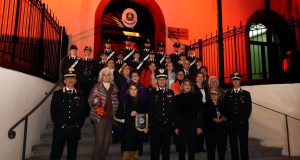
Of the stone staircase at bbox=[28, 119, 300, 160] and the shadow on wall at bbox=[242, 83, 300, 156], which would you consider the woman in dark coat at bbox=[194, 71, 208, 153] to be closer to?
the stone staircase at bbox=[28, 119, 300, 160]

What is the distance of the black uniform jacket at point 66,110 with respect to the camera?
4.29m

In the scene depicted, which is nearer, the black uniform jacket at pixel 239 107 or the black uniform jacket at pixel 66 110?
the black uniform jacket at pixel 66 110

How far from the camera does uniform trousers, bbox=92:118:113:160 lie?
14.9 feet

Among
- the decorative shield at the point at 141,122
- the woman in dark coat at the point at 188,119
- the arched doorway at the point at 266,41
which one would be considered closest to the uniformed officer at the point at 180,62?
the woman in dark coat at the point at 188,119

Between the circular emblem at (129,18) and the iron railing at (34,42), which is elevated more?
the circular emblem at (129,18)

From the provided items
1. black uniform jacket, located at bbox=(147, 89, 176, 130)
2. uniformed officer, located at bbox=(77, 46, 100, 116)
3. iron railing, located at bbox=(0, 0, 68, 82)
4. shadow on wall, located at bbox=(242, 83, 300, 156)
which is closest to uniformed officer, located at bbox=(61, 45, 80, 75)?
uniformed officer, located at bbox=(77, 46, 100, 116)

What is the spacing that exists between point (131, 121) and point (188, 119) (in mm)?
989

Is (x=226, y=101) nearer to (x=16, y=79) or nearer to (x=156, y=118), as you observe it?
(x=156, y=118)

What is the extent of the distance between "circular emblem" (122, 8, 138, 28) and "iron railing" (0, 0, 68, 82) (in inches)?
98.8

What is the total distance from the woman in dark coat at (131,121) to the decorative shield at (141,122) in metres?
0.05

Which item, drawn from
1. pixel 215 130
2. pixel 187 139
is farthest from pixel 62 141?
pixel 215 130

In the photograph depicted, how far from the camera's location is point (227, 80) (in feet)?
34.6

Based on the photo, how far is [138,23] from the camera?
10.5 meters

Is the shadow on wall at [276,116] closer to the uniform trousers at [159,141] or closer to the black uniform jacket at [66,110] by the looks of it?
the uniform trousers at [159,141]
